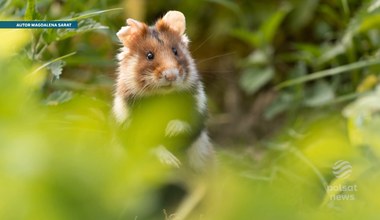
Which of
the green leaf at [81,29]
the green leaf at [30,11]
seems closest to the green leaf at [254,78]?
the green leaf at [81,29]

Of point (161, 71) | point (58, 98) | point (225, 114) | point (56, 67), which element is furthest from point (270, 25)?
point (56, 67)

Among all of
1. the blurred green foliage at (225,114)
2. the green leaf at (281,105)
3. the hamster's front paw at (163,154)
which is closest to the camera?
the blurred green foliage at (225,114)

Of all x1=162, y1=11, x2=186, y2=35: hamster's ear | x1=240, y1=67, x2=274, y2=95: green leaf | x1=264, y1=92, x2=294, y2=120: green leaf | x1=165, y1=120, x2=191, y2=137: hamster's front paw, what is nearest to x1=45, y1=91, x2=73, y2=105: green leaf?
x1=162, y1=11, x2=186, y2=35: hamster's ear

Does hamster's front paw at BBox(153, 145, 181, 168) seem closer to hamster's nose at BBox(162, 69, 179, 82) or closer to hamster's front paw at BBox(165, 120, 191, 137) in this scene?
hamster's front paw at BBox(165, 120, 191, 137)

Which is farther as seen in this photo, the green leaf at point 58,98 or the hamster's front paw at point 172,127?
the green leaf at point 58,98

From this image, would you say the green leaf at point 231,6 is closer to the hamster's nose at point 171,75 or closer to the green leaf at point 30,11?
the hamster's nose at point 171,75

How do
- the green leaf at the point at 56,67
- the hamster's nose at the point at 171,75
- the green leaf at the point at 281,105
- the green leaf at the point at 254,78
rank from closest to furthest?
the green leaf at the point at 56,67 < the hamster's nose at the point at 171,75 < the green leaf at the point at 281,105 < the green leaf at the point at 254,78

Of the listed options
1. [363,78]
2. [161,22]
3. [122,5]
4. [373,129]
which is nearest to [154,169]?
[373,129]
